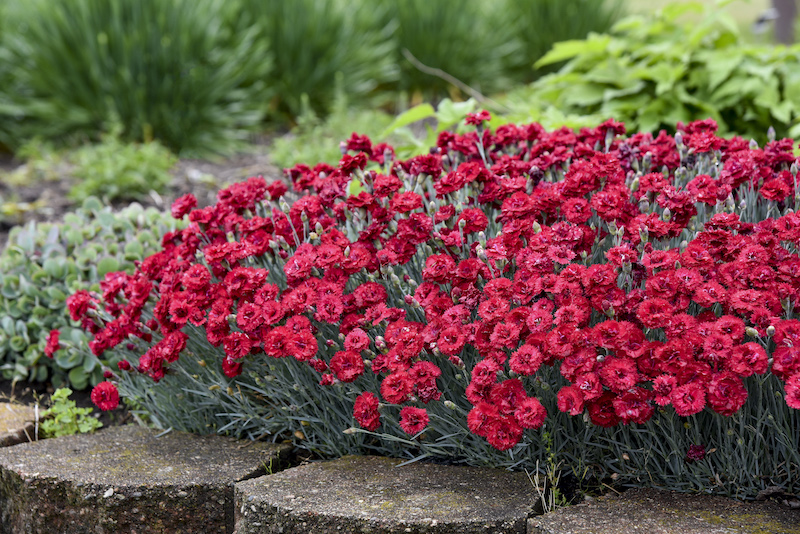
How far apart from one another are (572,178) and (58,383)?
2216 millimetres

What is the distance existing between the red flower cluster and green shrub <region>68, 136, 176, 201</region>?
2.32m

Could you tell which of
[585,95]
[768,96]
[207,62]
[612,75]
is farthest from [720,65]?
[207,62]

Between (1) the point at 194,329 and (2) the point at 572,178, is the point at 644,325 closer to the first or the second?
(2) the point at 572,178

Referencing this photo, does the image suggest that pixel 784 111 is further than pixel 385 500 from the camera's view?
Yes

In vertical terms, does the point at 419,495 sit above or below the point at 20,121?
below

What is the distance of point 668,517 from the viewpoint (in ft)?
6.02

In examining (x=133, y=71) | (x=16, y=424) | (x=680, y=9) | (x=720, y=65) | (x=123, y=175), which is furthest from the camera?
(x=133, y=71)

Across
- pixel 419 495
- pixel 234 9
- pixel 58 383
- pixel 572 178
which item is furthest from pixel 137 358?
pixel 234 9

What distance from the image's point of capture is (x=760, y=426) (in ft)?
6.15

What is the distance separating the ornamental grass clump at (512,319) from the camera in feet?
5.90

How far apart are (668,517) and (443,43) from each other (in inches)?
263

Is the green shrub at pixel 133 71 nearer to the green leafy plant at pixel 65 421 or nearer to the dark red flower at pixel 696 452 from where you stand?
the green leafy plant at pixel 65 421

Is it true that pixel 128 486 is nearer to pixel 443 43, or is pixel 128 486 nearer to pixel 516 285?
pixel 516 285

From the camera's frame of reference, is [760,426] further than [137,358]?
No
